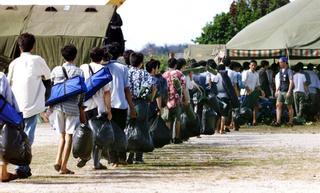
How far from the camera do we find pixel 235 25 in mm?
70188

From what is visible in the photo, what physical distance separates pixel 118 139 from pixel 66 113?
104 centimetres

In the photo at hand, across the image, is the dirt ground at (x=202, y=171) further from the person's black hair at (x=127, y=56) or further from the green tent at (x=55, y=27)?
the green tent at (x=55, y=27)

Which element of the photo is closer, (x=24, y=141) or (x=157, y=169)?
(x=24, y=141)

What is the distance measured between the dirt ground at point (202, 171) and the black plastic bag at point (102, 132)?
0.40 m

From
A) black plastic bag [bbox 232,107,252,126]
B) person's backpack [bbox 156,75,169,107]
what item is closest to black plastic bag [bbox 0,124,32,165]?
person's backpack [bbox 156,75,169,107]

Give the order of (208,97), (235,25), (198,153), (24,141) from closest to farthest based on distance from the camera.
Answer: (24,141), (198,153), (208,97), (235,25)

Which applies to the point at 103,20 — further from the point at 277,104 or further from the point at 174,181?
the point at 174,181

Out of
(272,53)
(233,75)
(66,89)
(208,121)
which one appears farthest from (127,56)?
(272,53)

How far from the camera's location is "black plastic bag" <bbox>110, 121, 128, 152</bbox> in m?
13.2

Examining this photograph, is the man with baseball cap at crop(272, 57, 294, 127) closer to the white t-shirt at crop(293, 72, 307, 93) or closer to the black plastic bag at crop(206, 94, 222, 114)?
the white t-shirt at crop(293, 72, 307, 93)

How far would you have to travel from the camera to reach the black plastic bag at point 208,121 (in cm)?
2094

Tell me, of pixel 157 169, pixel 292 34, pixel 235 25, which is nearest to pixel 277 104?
pixel 292 34

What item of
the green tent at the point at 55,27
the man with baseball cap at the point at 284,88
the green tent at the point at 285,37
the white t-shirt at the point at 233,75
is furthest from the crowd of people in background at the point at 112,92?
the green tent at the point at 285,37

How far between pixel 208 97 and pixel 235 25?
49.2m
